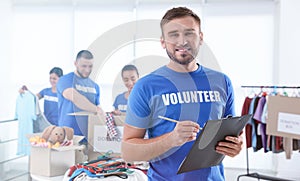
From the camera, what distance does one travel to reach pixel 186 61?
44.3 inches

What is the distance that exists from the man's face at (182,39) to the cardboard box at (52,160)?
1055 mm

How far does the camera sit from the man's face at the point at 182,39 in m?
1.04

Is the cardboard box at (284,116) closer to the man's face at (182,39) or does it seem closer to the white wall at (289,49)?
the white wall at (289,49)

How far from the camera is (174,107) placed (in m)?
1.11

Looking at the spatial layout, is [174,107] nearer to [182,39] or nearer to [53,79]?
[182,39]

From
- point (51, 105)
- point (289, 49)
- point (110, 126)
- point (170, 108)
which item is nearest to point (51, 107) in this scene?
point (51, 105)

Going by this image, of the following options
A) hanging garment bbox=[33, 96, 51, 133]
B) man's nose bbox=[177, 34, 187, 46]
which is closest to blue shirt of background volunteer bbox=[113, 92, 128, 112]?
man's nose bbox=[177, 34, 187, 46]

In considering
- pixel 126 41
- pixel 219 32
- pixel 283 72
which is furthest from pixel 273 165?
pixel 126 41

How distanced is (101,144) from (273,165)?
3.47 m

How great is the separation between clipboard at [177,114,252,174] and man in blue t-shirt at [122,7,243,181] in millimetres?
28

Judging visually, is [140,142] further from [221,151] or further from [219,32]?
[219,32]

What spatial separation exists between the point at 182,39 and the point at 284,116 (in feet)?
7.15

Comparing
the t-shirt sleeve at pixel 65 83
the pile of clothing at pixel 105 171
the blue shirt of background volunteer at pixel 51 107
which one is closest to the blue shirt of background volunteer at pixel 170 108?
the t-shirt sleeve at pixel 65 83

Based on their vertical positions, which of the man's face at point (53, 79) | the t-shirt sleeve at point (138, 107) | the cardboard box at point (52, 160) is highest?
the man's face at point (53, 79)
